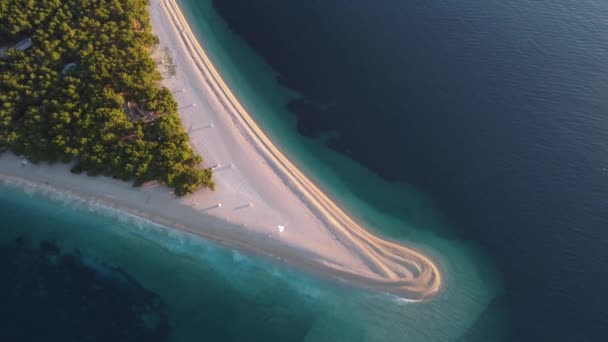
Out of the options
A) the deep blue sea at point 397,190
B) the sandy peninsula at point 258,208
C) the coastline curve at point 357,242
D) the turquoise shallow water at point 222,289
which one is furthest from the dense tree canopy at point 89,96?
the coastline curve at point 357,242

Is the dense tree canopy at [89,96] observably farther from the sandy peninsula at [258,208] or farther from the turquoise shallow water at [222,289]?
the turquoise shallow water at [222,289]

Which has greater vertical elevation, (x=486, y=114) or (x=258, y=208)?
(x=486, y=114)

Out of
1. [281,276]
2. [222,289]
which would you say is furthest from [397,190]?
[222,289]

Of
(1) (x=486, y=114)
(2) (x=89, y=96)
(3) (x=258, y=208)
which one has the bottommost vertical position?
(3) (x=258, y=208)

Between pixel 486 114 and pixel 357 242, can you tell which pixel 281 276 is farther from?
pixel 486 114

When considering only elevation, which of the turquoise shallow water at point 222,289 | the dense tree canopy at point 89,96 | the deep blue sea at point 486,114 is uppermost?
the deep blue sea at point 486,114
